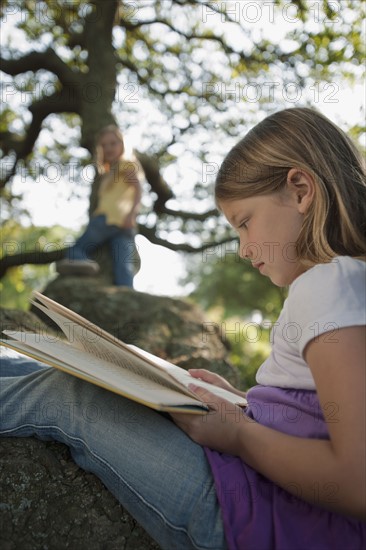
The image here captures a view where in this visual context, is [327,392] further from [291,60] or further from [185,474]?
[291,60]

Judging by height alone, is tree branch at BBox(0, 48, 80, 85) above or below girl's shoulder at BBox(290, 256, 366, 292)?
above

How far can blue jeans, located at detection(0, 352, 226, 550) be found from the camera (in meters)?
1.26

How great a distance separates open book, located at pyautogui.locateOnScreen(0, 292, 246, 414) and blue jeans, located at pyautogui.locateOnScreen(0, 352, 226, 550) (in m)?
0.10

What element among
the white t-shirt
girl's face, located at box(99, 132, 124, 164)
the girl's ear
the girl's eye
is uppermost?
girl's face, located at box(99, 132, 124, 164)

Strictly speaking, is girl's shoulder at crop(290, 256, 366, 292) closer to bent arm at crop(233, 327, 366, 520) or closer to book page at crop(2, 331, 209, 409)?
bent arm at crop(233, 327, 366, 520)

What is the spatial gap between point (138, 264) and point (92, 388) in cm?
579

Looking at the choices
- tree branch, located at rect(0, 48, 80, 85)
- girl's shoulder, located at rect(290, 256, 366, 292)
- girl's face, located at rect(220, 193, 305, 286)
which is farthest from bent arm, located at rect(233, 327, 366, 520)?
tree branch, located at rect(0, 48, 80, 85)

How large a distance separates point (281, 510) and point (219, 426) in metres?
0.22

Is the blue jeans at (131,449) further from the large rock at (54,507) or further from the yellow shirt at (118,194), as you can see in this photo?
the yellow shirt at (118,194)

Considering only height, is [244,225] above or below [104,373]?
above

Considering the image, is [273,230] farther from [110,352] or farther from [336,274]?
[110,352]

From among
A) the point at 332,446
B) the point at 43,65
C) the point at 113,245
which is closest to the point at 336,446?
the point at 332,446

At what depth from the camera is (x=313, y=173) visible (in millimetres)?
1502

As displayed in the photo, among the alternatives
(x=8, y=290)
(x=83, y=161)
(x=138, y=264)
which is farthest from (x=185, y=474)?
(x=8, y=290)
